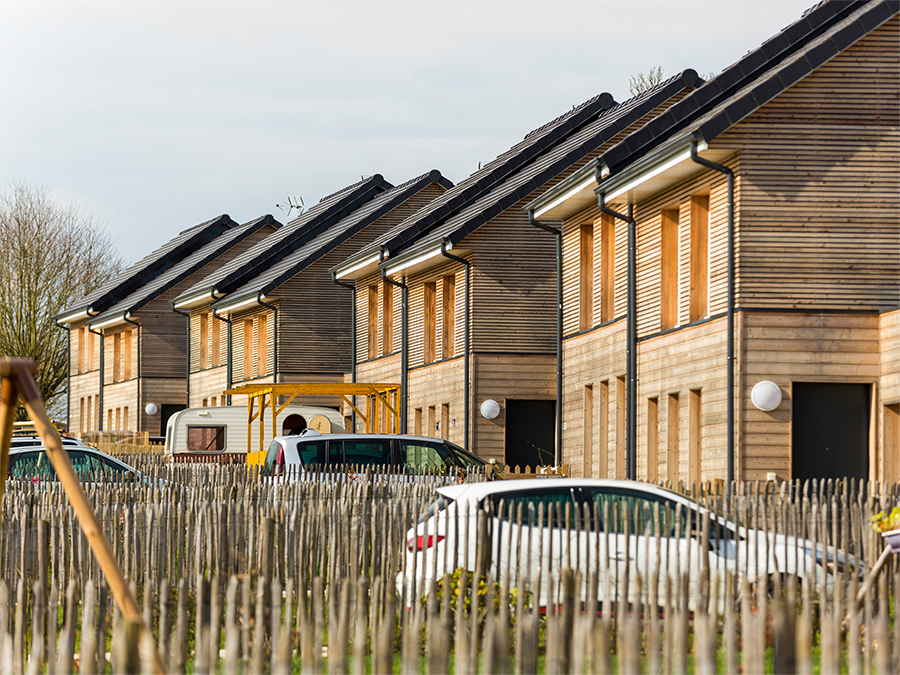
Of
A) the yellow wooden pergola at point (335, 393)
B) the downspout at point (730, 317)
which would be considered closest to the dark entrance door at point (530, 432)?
the yellow wooden pergola at point (335, 393)

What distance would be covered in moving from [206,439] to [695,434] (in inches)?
695

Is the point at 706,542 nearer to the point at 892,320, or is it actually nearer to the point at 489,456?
the point at 892,320

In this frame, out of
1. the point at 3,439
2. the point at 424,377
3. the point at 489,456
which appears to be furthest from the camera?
the point at 424,377

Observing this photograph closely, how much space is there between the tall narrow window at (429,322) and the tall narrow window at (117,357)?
25.5 metres

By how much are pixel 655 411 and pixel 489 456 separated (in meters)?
7.28

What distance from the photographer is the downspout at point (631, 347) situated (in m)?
21.7

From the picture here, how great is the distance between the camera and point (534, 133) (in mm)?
35156

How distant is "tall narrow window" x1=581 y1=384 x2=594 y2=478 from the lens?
24406 millimetres

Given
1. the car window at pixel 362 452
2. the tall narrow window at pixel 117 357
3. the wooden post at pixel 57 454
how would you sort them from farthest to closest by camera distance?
1. the tall narrow window at pixel 117 357
2. the car window at pixel 362 452
3. the wooden post at pixel 57 454

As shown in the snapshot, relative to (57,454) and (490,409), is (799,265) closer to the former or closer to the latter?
(490,409)

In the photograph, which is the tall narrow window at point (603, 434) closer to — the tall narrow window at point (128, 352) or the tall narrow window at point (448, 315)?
the tall narrow window at point (448, 315)

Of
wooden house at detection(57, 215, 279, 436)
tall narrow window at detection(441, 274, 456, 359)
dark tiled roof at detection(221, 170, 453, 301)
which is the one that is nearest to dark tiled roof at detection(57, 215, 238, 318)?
wooden house at detection(57, 215, 279, 436)

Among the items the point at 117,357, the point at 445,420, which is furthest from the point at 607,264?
the point at 117,357

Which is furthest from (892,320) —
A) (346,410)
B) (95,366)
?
(95,366)
